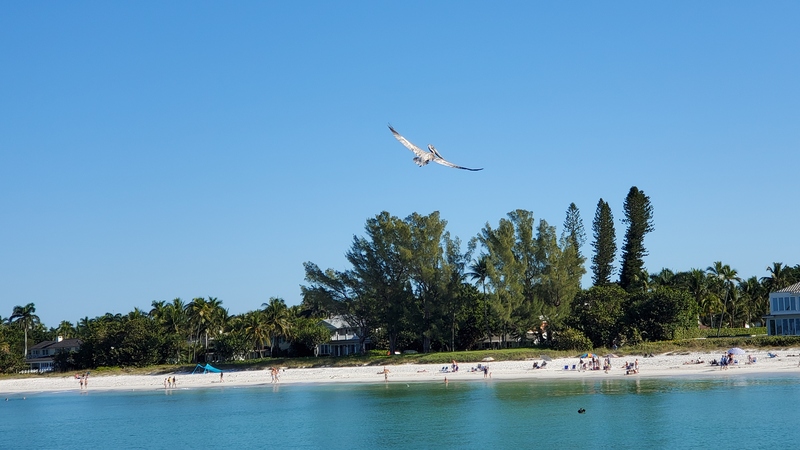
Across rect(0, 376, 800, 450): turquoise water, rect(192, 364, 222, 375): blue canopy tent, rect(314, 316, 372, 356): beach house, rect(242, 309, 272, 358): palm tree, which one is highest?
rect(242, 309, 272, 358): palm tree

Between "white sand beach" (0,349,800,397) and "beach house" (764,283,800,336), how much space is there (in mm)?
8525

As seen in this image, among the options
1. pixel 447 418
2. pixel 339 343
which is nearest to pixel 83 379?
pixel 339 343

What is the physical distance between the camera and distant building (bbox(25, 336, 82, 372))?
95375mm

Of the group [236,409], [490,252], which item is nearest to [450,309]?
[490,252]

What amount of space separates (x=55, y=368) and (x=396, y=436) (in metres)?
54.7

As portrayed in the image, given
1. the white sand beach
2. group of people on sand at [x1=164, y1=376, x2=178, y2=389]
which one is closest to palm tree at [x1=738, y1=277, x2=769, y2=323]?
the white sand beach

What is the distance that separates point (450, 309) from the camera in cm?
6681

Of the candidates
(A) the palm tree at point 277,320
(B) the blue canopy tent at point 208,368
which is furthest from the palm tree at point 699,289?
(B) the blue canopy tent at point 208,368

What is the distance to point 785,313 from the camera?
65250 mm

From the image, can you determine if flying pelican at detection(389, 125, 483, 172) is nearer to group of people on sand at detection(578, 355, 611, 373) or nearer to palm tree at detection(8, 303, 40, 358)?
group of people on sand at detection(578, 355, 611, 373)

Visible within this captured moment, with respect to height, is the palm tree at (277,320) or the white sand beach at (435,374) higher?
the palm tree at (277,320)

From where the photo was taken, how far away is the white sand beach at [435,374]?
5497 centimetres

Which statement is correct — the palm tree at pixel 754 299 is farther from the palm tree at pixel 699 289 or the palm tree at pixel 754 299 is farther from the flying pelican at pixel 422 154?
the flying pelican at pixel 422 154

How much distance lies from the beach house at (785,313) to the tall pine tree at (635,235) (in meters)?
17.8
